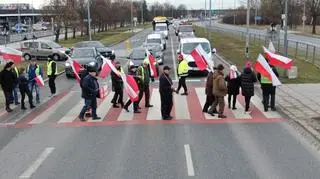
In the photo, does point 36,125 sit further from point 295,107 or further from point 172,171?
point 295,107

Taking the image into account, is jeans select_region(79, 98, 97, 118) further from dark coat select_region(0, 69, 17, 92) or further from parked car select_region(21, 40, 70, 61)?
parked car select_region(21, 40, 70, 61)

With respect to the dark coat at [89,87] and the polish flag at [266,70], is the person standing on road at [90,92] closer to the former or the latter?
the dark coat at [89,87]

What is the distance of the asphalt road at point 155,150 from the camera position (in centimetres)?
955

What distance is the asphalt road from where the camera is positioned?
9.55 metres

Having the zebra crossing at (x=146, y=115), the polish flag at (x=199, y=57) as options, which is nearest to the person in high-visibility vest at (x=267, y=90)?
the zebra crossing at (x=146, y=115)

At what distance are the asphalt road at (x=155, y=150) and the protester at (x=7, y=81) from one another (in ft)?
5.74

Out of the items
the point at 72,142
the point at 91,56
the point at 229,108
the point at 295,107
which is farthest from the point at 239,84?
the point at 91,56

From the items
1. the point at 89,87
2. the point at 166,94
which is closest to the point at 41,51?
the point at 89,87

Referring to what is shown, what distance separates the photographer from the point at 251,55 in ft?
115

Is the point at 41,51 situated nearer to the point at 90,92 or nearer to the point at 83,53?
the point at 83,53

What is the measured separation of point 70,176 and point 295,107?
9.18 m

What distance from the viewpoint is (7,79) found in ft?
56.3

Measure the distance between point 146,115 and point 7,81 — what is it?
16.7 feet

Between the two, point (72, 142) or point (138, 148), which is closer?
point (138, 148)
